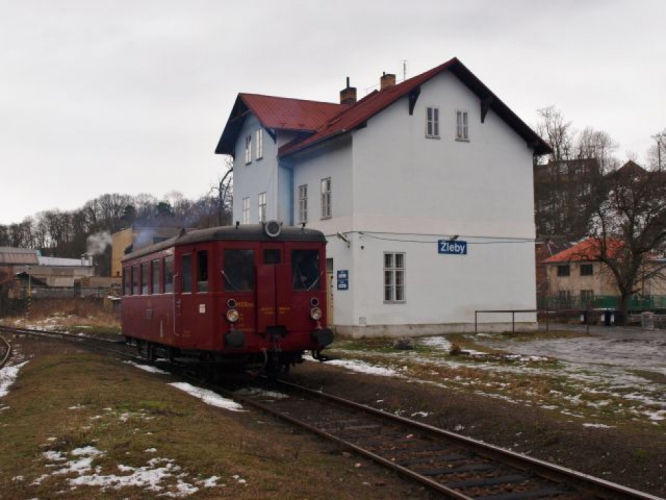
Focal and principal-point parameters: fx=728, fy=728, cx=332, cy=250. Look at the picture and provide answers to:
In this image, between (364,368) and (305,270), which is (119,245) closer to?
(364,368)

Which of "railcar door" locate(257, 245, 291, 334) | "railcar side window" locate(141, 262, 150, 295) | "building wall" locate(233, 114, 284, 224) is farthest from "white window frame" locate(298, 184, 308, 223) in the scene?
"railcar door" locate(257, 245, 291, 334)

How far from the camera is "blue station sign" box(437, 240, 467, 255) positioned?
25125mm

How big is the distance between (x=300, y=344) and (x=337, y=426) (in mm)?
3217

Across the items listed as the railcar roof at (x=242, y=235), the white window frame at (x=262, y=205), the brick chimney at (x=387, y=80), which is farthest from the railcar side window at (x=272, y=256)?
the brick chimney at (x=387, y=80)

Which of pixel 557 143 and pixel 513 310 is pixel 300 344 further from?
pixel 557 143

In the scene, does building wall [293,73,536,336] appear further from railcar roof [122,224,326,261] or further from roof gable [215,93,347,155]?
railcar roof [122,224,326,261]

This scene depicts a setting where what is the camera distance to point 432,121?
1006 inches

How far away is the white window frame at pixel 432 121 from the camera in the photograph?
2547 cm

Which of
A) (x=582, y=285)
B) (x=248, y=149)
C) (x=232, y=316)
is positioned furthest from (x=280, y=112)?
(x=582, y=285)

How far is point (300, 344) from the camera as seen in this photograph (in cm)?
1296

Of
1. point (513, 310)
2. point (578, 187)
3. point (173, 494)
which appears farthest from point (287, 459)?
point (578, 187)

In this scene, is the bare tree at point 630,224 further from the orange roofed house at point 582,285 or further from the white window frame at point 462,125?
the white window frame at point 462,125

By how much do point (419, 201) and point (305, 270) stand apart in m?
12.3

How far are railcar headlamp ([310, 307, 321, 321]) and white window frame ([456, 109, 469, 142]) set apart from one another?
575 inches
